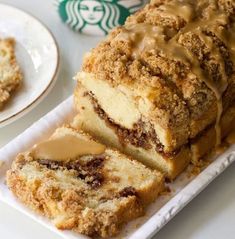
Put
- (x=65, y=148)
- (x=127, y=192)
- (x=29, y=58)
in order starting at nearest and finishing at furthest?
(x=127, y=192) → (x=65, y=148) → (x=29, y=58)

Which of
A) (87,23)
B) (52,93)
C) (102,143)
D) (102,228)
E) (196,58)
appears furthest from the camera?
(87,23)

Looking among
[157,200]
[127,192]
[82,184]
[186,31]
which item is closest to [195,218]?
[157,200]

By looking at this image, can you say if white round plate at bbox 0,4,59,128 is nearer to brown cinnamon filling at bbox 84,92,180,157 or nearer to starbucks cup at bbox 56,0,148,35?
starbucks cup at bbox 56,0,148,35

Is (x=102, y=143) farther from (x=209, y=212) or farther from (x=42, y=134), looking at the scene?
(x=209, y=212)

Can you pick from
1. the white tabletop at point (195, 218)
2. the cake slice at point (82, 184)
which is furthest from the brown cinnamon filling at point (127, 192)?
the white tabletop at point (195, 218)

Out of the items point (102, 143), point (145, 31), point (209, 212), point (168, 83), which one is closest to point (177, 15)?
point (145, 31)

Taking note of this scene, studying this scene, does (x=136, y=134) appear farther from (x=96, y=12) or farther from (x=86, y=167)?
(x=96, y=12)
